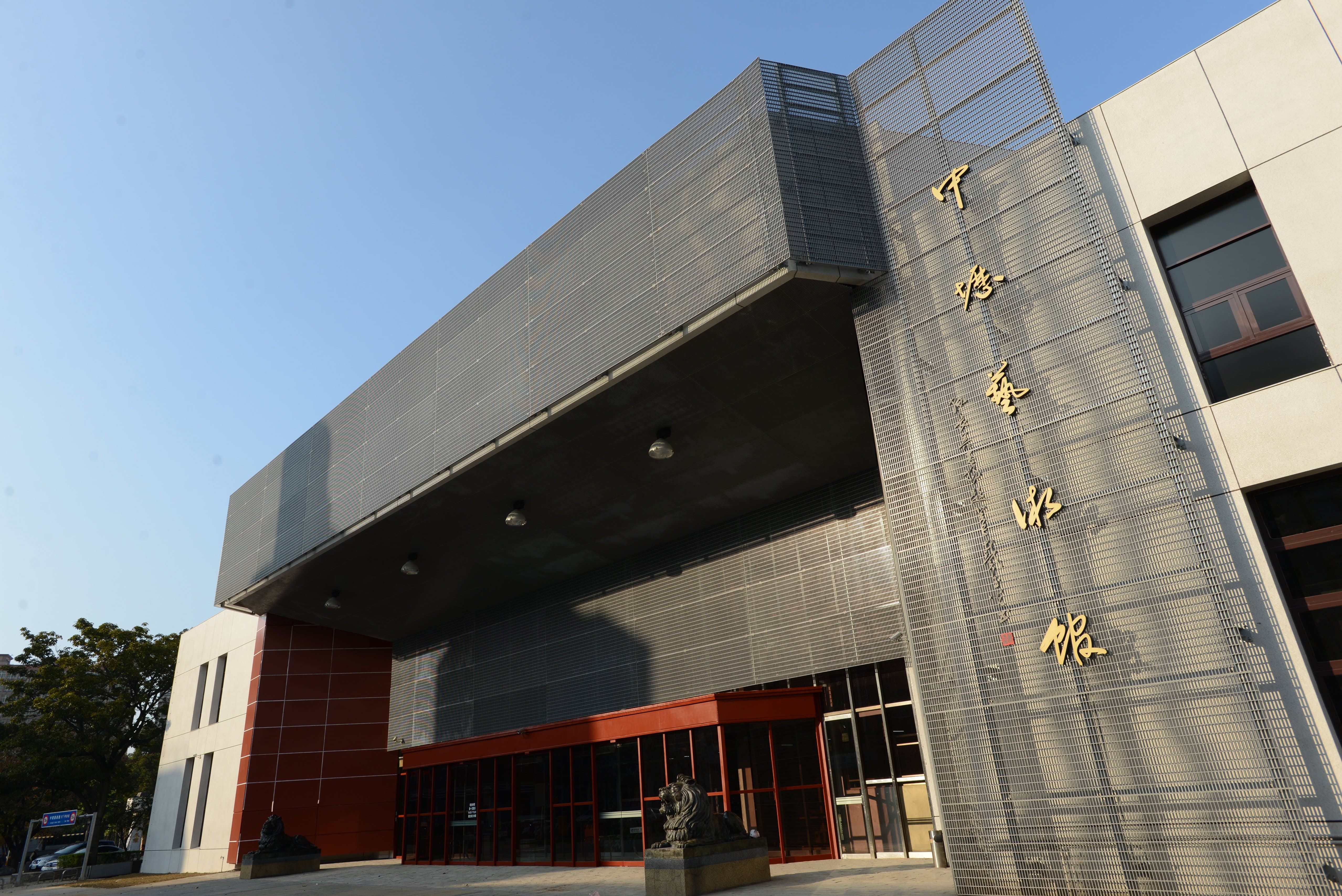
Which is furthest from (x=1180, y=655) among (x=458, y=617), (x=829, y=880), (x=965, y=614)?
(x=458, y=617)

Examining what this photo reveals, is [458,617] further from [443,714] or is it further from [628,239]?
[628,239]

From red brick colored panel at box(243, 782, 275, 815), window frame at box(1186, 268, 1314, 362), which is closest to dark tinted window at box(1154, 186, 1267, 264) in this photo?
window frame at box(1186, 268, 1314, 362)

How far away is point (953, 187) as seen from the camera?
11.5m

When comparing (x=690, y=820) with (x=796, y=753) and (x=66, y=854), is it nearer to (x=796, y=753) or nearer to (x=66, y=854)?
(x=796, y=753)

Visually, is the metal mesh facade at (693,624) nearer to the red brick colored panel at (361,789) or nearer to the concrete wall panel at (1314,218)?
the red brick colored panel at (361,789)

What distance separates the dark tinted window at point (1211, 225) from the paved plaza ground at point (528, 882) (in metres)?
8.48

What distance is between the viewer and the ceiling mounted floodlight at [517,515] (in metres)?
18.0

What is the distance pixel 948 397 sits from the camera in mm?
10820

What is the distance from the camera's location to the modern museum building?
850cm

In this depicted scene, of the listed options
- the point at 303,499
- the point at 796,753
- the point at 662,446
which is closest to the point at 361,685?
the point at 303,499

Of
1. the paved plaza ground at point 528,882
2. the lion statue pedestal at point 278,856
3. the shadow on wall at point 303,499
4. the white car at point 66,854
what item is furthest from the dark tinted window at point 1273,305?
the white car at point 66,854

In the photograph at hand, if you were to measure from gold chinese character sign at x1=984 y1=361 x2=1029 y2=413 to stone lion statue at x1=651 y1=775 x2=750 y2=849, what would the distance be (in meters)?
6.97

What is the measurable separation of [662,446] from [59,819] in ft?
73.8

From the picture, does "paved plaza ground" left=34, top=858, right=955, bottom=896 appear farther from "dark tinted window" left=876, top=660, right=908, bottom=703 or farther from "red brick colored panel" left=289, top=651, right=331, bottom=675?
"red brick colored panel" left=289, top=651, right=331, bottom=675
